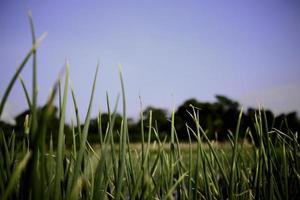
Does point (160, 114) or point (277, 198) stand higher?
point (160, 114)

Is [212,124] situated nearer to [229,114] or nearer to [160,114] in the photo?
[229,114]

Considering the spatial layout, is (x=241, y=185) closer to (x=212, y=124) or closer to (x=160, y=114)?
(x=212, y=124)

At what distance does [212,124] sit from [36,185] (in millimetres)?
11100

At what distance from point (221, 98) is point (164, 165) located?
12346mm

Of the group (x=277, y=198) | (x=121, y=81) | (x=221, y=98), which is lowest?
(x=277, y=198)

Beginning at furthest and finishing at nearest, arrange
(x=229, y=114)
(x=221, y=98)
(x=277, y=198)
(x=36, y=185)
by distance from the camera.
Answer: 1. (x=221, y=98)
2. (x=229, y=114)
3. (x=277, y=198)
4. (x=36, y=185)

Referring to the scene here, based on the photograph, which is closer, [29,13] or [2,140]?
[29,13]

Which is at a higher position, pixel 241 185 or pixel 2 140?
pixel 2 140

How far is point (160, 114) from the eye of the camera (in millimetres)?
12227

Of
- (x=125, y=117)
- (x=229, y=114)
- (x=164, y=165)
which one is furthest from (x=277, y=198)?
(x=229, y=114)

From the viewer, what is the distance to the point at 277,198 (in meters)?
0.65

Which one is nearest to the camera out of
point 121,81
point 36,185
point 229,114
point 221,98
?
point 36,185

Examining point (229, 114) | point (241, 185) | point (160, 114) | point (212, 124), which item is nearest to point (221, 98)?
point (229, 114)

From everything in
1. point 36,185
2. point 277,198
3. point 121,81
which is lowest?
point 277,198
